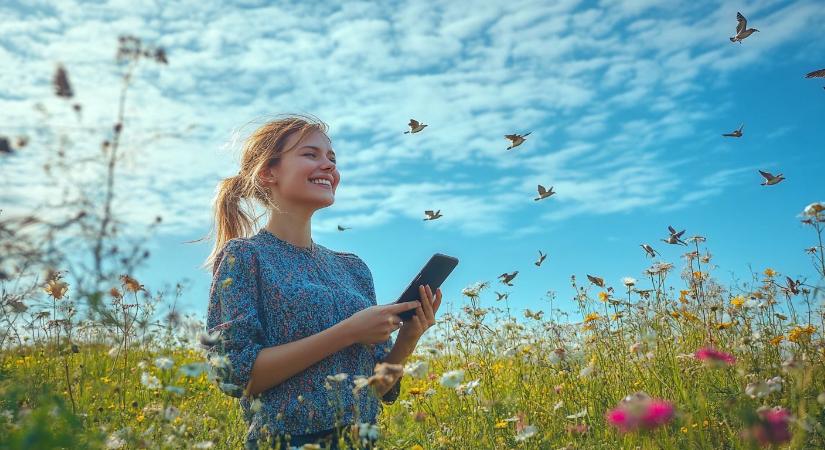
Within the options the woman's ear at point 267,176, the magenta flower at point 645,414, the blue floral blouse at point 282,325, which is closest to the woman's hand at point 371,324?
the blue floral blouse at point 282,325

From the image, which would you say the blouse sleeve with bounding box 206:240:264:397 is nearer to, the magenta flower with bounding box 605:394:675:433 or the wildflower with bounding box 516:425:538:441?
the wildflower with bounding box 516:425:538:441

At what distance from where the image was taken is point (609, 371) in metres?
4.33

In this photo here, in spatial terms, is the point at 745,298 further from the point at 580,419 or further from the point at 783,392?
the point at 580,419

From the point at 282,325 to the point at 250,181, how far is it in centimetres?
92

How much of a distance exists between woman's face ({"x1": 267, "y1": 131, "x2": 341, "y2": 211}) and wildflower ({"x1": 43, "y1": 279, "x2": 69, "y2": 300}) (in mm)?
1843

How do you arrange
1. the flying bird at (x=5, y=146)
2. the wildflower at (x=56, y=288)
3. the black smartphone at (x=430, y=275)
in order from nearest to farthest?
the flying bird at (x=5, y=146) → the black smartphone at (x=430, y=275) → the wildflower at (x=56, y=288)

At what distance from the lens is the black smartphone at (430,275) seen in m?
3.21

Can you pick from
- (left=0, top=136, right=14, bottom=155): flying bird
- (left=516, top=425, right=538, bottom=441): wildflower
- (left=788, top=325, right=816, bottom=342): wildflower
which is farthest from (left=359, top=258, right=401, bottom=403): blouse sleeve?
(left=788, top=325, right=816, bottom=342): wildflower

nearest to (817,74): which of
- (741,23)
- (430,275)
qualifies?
(741,23)

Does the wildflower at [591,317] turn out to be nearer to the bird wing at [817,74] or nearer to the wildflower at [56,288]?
the bird wing at [817,74]

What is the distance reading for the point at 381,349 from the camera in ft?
11.5

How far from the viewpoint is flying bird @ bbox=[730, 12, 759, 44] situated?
4.94 meters

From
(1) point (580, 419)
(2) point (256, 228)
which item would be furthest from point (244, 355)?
(1) point (580, 419)

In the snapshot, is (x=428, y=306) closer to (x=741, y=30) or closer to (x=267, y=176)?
(x=267, y=176)
